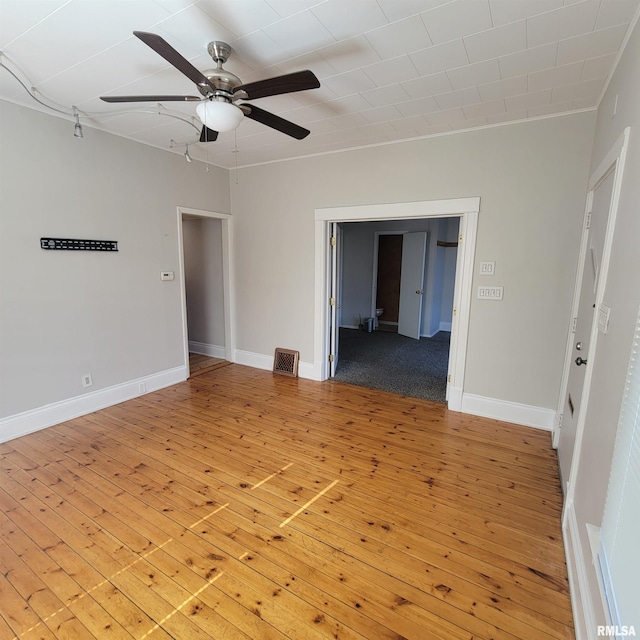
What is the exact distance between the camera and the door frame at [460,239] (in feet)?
10.9

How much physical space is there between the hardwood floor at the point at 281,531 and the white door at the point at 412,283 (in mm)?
3652

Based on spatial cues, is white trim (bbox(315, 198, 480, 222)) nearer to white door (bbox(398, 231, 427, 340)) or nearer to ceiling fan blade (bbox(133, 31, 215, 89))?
ceiling fan blade (bbox(133, 31, 215, 89))

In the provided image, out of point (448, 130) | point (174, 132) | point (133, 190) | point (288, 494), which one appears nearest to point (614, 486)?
point (288, 494)

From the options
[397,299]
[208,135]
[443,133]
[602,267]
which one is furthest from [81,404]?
[397,299]

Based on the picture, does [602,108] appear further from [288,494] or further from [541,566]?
[288,494]

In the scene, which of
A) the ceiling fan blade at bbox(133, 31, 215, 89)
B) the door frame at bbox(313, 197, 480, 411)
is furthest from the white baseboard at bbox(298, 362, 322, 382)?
the ceiling fan blade at bbox(133, 31, 215, 89)

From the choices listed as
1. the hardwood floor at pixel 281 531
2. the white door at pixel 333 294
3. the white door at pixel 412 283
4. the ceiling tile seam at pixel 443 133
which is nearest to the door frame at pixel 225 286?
the ceiling tile seam at pixel 443 133

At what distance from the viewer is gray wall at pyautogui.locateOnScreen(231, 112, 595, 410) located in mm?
2906

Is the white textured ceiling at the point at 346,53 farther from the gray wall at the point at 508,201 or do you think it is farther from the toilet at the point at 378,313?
the toilet at the point at 378,313

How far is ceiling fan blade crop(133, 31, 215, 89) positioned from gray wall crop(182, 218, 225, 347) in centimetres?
333

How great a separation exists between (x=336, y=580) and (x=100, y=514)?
1494mm

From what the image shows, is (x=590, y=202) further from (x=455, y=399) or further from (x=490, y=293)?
(x=455, y=399)

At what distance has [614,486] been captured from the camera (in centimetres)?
122

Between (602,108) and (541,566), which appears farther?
(602,108)
